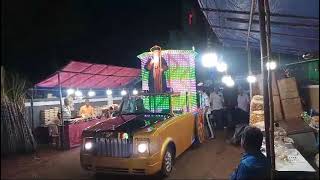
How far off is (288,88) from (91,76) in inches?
389

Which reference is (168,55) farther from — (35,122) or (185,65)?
(35,122)

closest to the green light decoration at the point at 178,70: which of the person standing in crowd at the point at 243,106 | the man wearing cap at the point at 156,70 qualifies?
the man wearing cap at the point at 156,70

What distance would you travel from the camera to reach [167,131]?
698cm

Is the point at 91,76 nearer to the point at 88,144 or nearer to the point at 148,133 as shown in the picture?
the point at 88,144

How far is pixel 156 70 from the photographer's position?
1051 cm

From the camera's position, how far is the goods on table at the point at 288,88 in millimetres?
8141

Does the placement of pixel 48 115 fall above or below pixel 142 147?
above

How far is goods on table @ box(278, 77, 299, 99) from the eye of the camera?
814 centimetres

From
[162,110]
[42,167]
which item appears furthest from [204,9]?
[42,167]

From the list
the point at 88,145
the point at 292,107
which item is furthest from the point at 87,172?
the point at 292,107

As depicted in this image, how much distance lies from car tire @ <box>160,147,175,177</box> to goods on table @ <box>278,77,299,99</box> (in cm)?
356

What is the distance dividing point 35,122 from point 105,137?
6635 mm

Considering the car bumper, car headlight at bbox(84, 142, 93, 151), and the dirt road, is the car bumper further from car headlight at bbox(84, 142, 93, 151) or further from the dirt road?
the dirt road

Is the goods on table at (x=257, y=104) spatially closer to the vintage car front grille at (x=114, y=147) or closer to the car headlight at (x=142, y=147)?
the car headlight at (x=142, y=147)
